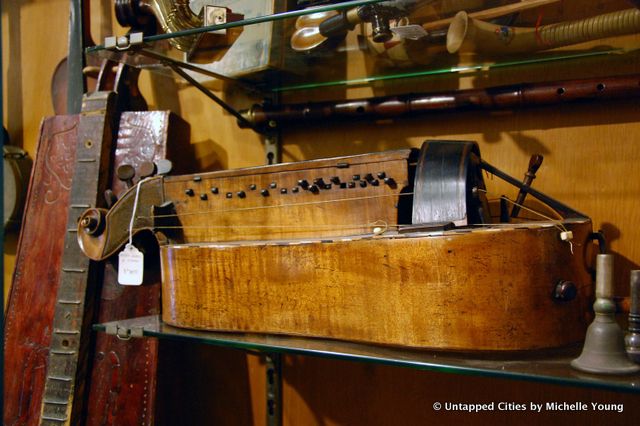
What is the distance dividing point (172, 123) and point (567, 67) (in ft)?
2.61

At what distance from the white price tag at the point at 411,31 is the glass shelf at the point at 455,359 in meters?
0.51

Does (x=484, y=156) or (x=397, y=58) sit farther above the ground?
(x=397, y=58)

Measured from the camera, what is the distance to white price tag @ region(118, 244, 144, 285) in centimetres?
111

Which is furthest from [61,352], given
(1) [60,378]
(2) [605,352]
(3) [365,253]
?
(2) [605,352]

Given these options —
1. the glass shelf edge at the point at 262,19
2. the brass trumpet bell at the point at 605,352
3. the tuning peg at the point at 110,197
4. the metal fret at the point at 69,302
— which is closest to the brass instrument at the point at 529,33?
the glass shelf edge at the point at 262,19

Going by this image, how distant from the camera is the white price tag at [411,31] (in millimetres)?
1000

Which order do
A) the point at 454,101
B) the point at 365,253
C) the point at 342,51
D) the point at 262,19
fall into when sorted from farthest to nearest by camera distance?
the point at 342,51 → the point at 454,101 → the point at 262,19 → the point at 365,253

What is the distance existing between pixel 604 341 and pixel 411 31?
0.57m

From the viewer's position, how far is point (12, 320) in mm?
1348

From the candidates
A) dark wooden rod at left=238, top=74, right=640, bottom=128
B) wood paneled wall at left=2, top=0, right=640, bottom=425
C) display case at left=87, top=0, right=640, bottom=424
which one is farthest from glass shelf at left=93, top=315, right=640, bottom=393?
dark wooden rod at left=238, top=74, right=640, bottom=128

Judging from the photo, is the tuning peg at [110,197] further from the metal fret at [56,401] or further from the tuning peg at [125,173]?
the metal fret at [56,401]

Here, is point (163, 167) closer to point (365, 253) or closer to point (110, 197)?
point (110, 197)

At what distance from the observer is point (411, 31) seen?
1017mm

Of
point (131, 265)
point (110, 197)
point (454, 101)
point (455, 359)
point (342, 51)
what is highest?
point (342, 51)
